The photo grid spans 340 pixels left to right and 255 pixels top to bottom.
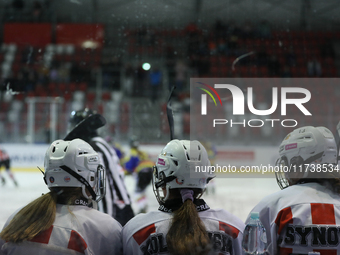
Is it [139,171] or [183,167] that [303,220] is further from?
[139,171]

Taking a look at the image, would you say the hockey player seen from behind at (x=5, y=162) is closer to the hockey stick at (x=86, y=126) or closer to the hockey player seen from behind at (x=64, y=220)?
the hockey stick at (x=86, y=126)

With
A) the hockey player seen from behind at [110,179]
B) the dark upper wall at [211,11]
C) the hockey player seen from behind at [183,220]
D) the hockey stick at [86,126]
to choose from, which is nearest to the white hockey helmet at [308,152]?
the hockey player seen from behind at [183,220]

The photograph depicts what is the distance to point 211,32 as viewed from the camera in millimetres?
5004

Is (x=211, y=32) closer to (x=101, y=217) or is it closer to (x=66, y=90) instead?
(x=66, y=90)

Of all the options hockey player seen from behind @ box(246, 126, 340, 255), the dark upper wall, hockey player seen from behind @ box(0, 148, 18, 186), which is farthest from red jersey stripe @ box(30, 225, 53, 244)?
hockey player seen from behind @ box(0, 148, 18, 186)

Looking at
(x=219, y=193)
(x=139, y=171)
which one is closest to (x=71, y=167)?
(x=139, y=171)

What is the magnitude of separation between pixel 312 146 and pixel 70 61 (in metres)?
5.71

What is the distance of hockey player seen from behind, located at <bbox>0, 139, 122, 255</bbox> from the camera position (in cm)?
114

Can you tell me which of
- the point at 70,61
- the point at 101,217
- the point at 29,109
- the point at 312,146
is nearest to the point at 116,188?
the point at 101,217

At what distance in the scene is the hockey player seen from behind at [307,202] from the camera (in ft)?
3.98

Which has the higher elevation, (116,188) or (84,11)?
(84,11)

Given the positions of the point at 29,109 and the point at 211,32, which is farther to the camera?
the point at 29,109

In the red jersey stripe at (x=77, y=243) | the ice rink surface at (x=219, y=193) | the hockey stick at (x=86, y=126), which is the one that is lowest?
the ice rink surface at (x=219, y=193)

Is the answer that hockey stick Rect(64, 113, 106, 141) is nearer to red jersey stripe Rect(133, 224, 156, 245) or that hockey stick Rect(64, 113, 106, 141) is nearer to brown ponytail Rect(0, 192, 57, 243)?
brown ponytail Rect(0, 192, 57, 243)
